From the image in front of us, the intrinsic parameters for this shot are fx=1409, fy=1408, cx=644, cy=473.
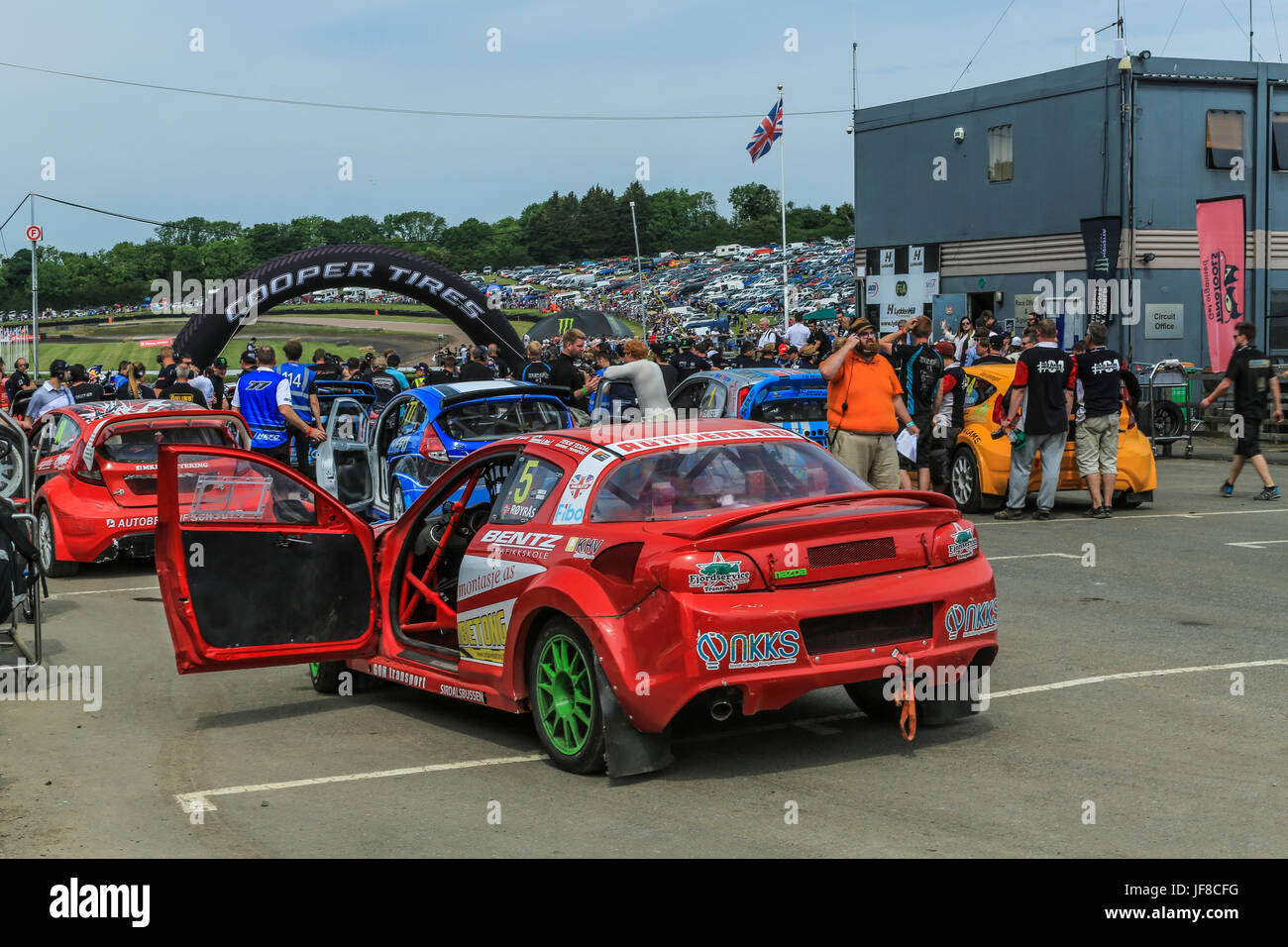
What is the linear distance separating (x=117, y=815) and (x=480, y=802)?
1.50 m

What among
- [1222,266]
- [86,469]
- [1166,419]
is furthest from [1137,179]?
[86,469]

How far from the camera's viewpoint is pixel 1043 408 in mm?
14414

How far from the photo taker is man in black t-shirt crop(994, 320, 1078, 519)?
1434cm

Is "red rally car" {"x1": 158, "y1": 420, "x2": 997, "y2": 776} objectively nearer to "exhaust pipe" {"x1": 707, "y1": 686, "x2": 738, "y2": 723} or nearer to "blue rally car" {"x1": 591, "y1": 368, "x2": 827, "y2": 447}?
"exhaust pipe" {"x1": 707, "y1": 686, "x2": 738, "y2": 723}

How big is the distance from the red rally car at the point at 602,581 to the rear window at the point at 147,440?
6.05 m

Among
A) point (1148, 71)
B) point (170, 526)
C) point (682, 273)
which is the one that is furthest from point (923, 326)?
point (682, 273)

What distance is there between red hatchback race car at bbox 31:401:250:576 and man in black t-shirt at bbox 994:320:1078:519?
785 cm

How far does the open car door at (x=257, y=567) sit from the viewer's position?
7.16 meters

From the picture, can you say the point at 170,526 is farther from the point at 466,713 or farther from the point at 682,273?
the point at 682,273

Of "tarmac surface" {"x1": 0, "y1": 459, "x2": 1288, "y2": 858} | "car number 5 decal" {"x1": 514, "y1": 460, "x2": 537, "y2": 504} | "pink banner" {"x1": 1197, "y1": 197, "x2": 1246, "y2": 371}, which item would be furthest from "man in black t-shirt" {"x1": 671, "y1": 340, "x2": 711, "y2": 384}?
"car number 5 decal" {"x1": 514, "y1": 460, "x2": 537, "y2": 504}

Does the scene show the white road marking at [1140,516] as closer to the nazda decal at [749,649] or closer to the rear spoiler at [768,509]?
the rear spoiler at [768,509]

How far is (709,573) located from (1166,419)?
18496 mm

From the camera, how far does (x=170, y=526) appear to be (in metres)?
7.14

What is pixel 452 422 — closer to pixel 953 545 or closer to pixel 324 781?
pixel 324 781
